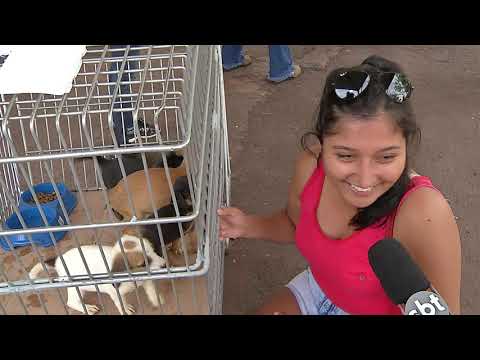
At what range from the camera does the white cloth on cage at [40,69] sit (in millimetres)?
1053

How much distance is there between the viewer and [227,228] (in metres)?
1.52

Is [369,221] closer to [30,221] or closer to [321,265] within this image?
[321,265]

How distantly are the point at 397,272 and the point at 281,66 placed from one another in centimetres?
294

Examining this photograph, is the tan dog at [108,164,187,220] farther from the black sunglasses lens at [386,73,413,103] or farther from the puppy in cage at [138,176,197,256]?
the black sunglasses lens at [386,73,413,103]

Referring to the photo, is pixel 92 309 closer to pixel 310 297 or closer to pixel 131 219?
pixel 131 219

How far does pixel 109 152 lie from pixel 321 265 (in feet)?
2.16

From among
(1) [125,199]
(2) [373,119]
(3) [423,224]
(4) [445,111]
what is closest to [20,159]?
(1) [125,199]

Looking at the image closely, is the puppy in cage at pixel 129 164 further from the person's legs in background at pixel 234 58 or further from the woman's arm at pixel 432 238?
the person's legs in background at pixel 234 58

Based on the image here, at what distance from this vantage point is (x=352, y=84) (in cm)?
115

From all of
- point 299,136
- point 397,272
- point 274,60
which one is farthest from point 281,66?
point 397,272

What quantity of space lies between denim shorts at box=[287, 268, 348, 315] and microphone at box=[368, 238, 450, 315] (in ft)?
2.24

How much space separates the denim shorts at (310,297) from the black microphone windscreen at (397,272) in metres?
0.68

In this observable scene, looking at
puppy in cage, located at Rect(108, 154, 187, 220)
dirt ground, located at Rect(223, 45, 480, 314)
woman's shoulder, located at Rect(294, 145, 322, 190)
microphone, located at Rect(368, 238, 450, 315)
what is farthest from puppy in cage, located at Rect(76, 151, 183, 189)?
microphone, located at Rect(368, 238, 450, 315)

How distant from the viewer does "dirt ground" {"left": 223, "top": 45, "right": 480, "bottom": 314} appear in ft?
6.97
